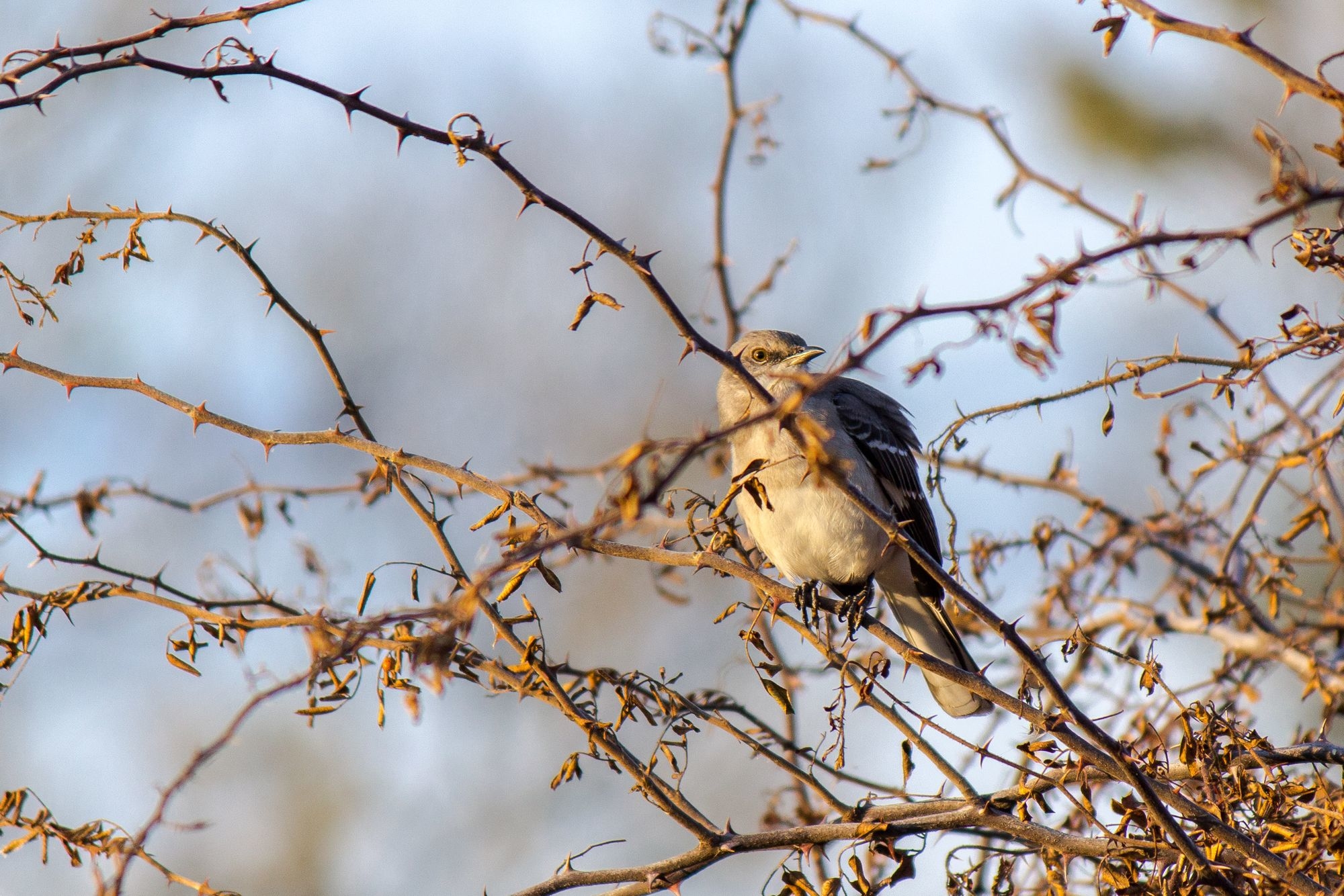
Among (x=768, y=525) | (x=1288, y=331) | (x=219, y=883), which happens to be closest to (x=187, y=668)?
(x=1288, y=331)

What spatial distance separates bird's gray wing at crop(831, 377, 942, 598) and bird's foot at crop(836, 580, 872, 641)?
0.25 m

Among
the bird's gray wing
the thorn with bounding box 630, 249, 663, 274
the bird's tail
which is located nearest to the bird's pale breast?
the bird's gray wing

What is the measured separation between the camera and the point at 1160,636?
14.9 ft

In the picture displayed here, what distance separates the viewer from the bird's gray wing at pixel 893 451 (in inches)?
229

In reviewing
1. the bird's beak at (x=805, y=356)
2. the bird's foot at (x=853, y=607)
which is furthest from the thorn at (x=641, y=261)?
the bird's beak at (x=805, y=356)

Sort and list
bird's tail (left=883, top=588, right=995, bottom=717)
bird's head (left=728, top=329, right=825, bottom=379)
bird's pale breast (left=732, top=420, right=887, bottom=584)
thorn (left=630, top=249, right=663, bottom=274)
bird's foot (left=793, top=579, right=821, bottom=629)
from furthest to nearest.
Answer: bird's head (left=728, top=329, right=825, bottom=379)
bird's tail (left=883, top=588, right=995, bottom=717)
bird's pale breast (left=732, top=420, right=887, bottom=584)
bird's foot (left=793, top=579, right=821, bottom=629)
thorn (left=630, top=249, right=663, bottom=274)

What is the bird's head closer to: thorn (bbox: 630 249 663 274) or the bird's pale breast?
the bird's pale breast

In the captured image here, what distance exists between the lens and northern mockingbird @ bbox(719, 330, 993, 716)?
5363mm

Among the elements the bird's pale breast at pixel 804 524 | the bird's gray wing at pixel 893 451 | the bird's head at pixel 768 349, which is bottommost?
the bird's pale breast at pixel 804 524

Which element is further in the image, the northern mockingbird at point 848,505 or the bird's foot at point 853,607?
the northern mockingbird at point 848,505

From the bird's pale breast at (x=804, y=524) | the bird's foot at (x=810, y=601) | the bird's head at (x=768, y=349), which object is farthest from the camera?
the bird's head at (x=768, y=349)

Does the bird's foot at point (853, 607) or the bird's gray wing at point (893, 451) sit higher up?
the bird's gray wing at point (893, 451)

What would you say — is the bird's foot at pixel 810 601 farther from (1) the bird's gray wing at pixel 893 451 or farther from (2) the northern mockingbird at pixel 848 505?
Answer: (1) the bird's gray wing at pixel 893 451

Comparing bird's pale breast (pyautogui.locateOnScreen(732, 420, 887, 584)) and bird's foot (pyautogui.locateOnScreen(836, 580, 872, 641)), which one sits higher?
bird's pale breast (pyautogui.locateOnScreen(732, 420, 887, 584))
